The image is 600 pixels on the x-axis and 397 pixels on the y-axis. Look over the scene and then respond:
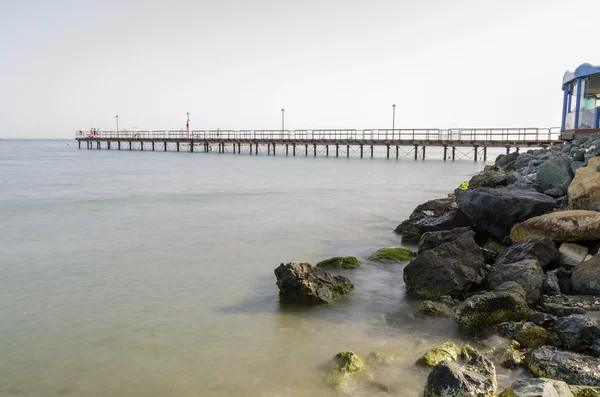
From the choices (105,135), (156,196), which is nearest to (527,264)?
(156,196)

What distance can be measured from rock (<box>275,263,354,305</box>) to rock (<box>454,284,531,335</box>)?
182 centimetres

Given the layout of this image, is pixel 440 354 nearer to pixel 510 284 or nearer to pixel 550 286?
pixel 510 284

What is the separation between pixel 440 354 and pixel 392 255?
13.5 ft

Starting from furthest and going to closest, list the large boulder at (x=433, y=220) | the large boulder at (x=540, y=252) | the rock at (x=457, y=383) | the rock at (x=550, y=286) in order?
1. the large boulder at (x=433, y=220)
2. the large boulder at (x=540, y=252)
3. the rock at (x=550, y=286)
4. the rock at (x=457, y=383)

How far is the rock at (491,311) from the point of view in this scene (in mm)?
5316

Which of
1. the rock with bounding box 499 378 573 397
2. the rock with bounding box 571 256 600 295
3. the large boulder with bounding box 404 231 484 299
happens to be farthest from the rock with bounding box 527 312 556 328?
the rock with bounding box 499 378 573 397

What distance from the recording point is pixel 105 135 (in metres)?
72.8

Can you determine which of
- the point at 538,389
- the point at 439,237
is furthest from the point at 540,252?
the point at 538,389

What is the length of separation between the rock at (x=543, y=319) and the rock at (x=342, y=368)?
1.89 metres

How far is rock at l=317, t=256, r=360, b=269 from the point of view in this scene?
331 inches

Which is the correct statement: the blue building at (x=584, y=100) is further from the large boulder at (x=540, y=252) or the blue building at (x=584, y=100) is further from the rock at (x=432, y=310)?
the rock at (x=432, y=310)

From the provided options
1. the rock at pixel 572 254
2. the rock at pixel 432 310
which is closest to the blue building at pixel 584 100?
the rock at pixel 572 254

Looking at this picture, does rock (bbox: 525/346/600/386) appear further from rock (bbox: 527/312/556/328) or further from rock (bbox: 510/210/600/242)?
rock (bbox: 510/210/600/242)

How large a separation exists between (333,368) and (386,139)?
4021cm
